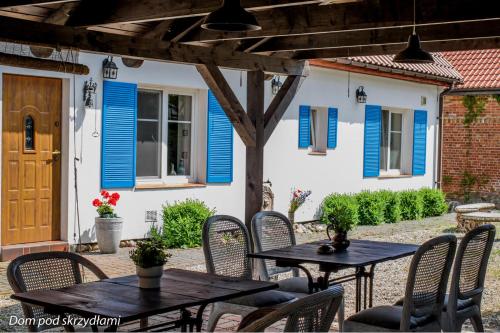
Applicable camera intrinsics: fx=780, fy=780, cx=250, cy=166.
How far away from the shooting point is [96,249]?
941 centimetres

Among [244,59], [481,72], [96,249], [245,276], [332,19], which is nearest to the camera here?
[245,276]

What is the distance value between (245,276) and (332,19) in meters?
2.23

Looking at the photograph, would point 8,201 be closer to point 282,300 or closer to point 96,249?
point 96,249

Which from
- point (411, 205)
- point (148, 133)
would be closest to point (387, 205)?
point (411, 205)

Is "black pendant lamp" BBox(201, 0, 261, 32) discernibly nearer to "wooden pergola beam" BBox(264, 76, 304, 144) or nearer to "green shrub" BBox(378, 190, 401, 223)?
"wooden pergola beam" BBox(264, 76, 304, 144)

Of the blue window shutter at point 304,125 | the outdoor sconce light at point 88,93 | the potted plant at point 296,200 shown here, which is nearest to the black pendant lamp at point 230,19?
the outdoor sconce light at point 88,93

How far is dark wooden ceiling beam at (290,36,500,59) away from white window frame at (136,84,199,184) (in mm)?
2715

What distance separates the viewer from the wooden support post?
7457 mm

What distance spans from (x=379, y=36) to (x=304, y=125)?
18.1ft

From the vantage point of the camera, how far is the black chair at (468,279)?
475cm

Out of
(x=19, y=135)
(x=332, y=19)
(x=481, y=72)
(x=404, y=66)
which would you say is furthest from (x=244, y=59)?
(x=481, y=72)

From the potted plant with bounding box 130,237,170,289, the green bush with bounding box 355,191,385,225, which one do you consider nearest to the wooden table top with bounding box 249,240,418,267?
the potted plant with bounding box 130,237,170,289

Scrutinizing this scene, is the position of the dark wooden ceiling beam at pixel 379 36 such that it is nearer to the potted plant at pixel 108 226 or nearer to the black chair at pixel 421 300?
the black chair at pixel 421 300

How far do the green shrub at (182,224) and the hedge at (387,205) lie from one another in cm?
296
